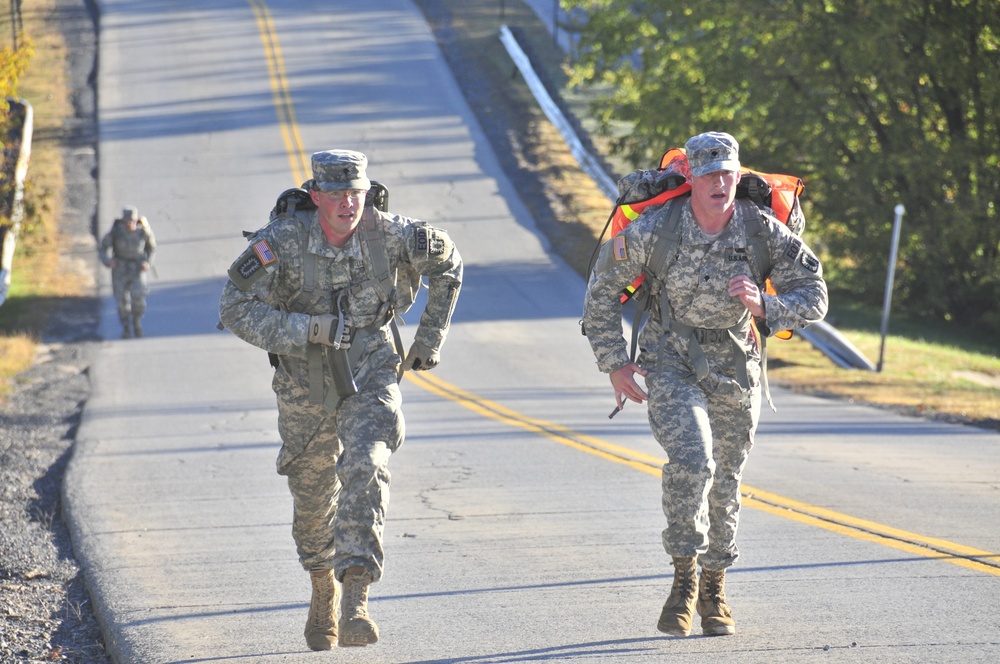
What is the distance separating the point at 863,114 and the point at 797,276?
21904 mm

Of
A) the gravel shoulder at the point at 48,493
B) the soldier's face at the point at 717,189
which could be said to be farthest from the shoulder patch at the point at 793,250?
the gravel shoulder at the point at 48,493

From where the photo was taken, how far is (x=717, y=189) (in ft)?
19.1

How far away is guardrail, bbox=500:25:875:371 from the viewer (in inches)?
733

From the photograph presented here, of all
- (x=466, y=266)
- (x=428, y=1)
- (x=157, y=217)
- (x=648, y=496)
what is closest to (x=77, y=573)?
(x=648, y=496)

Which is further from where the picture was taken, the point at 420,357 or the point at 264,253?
the point at 420,357

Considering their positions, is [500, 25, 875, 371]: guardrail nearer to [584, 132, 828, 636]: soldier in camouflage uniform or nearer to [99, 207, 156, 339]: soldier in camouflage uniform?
[99, 207, 156, 339]: soldier in camouflage uniform

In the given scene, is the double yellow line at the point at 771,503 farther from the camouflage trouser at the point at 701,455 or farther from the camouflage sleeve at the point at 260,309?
the camouflage sleeve at the point at 260,309

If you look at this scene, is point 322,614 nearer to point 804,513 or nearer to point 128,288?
point 804,513

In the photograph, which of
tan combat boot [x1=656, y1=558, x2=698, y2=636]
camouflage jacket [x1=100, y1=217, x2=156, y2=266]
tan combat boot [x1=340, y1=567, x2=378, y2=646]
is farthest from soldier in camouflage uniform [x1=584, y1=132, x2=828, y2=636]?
camouflage jacket [x1=100, y1=217, x2=156, y2=266]

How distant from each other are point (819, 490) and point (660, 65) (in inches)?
894

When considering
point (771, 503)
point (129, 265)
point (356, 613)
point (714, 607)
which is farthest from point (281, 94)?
point (356, 613)

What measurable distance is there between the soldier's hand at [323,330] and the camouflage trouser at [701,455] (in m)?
1.47

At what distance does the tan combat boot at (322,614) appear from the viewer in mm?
5773

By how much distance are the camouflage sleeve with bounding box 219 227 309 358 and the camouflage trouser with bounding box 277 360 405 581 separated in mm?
361
